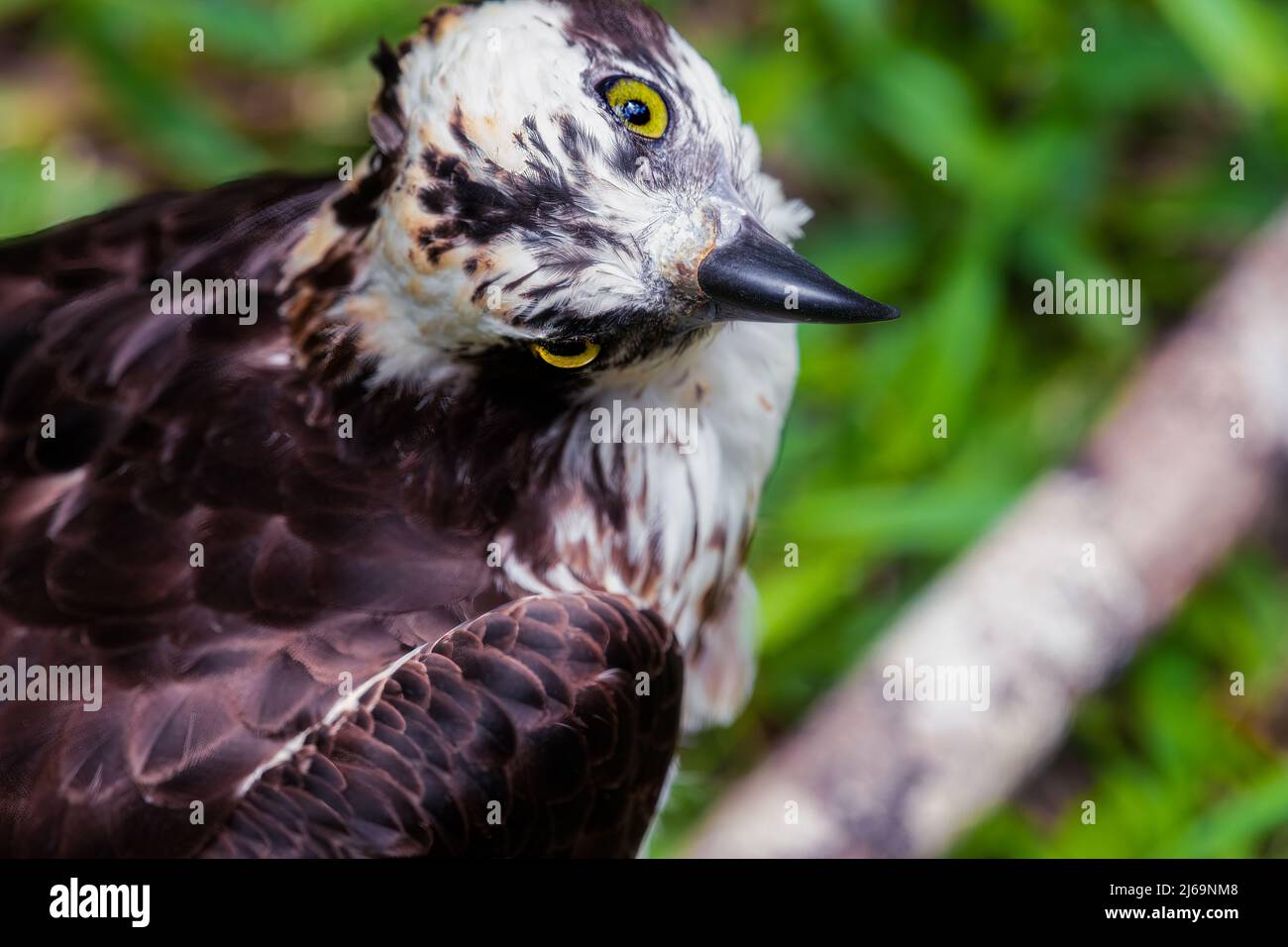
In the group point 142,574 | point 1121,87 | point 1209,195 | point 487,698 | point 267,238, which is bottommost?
point 487,698

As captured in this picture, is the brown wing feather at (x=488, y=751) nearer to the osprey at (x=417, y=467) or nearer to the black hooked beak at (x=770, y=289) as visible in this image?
the osprey at (x=417, y=467)

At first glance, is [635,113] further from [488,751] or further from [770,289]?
[488,751]

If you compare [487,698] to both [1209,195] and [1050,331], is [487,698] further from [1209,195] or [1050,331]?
[1209,195]

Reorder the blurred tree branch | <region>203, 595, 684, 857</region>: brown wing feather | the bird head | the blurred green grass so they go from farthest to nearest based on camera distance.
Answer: the blurred green grass
the blurred tree branch
<region>203, 595, 684, 857</region>: brown wing feather
the bird head

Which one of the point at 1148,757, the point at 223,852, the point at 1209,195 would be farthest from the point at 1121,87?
the point at 223,852

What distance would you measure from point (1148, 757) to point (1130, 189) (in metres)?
1.63

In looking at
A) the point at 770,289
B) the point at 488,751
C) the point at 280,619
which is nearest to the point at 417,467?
the point at 280,619

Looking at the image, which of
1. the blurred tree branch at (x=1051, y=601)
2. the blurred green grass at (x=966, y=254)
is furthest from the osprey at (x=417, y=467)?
the blurred green grass at (x=966, y=254)

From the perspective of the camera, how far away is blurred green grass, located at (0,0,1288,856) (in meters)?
3.60

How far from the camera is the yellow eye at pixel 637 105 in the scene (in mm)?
1917

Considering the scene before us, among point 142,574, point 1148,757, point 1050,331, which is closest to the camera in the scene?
point 142,574

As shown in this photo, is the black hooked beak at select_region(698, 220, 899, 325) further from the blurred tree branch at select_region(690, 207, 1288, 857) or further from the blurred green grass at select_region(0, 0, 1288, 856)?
the blurred green grass at select_region(0, 0, 1288, 856)

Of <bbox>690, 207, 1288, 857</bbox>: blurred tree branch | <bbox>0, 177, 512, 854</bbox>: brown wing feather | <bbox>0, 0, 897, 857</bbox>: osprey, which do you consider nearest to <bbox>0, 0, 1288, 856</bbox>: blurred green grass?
<bbox>690, 207, 1288, 857</bbox>: blurred tree branch

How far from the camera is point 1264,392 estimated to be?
3393mm
